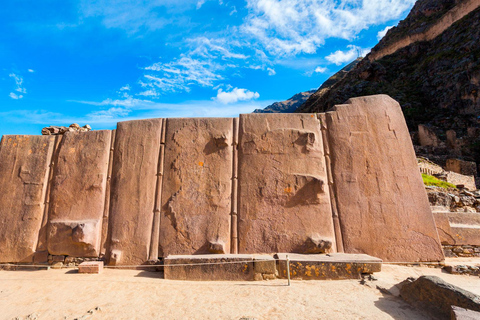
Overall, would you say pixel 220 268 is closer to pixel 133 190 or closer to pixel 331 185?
pixel 133 190

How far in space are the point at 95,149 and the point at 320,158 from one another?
528cm

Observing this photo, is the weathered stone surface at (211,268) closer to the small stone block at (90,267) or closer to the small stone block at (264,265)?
the small stone block at (264,265)

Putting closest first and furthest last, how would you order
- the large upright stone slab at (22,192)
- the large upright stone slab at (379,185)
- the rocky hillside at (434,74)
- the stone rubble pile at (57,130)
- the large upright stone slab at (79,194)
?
1. the large upright stone slab at (379,185)
2. the large upright stone slab at (79,194)
3. the large upright stone slab at (22,192)
4. the stone rubble pile at (57,130)
5. the rocky hillside at (434,74)

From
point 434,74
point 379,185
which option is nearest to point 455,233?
point 379,185

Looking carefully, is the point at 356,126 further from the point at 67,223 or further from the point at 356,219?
the point at 67,223

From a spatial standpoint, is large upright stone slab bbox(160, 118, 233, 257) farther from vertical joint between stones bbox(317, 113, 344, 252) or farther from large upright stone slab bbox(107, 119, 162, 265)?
vertical joint between stones bbox(317, 113, 344, 252)

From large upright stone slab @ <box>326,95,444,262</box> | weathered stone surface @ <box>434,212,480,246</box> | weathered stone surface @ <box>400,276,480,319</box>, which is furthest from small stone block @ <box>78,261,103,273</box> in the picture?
weathered stone surface @ <box>434,212,480,246</box>

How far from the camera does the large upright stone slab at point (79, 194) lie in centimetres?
580

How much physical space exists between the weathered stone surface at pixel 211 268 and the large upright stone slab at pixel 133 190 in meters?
1.15

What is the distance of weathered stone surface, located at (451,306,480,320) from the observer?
2.80m

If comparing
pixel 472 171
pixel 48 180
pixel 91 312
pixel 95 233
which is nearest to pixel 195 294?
pixel 91 312

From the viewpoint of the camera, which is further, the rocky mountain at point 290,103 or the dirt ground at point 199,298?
the rocky mountain at point 290,103

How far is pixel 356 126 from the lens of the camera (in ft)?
20.7

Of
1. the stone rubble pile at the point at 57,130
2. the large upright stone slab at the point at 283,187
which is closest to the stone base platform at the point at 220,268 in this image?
the large upright stone slab at the point at 283,187
